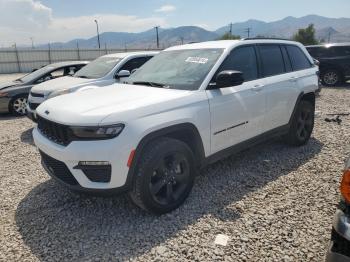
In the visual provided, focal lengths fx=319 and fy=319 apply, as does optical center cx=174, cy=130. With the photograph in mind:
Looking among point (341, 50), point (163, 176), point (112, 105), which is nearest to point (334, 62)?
point (341, 50)

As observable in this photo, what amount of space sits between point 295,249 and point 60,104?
9.26ft

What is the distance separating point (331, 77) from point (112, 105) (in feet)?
42.4

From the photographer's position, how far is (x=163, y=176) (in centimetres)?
343

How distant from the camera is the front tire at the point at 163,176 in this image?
3201 millimetres

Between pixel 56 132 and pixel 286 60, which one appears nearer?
pixel 56 132

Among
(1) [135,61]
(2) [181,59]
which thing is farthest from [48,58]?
(2) [181,59]

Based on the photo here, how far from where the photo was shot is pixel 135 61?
8.06m

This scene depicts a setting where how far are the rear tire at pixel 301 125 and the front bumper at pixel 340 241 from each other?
3.43 metres

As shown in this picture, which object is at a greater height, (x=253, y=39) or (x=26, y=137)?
(x=253, y=39)

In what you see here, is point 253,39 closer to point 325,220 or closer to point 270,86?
point 270,86

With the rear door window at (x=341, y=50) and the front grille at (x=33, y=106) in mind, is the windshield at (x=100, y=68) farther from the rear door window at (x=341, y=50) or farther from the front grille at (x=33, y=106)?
the rear door window at (x=341, y=50)

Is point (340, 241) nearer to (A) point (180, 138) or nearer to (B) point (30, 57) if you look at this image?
(A) point (180, 138)

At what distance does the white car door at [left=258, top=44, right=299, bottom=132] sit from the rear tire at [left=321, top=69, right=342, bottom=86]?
9.73 meters

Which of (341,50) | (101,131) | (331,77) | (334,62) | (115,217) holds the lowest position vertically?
(115,217)
